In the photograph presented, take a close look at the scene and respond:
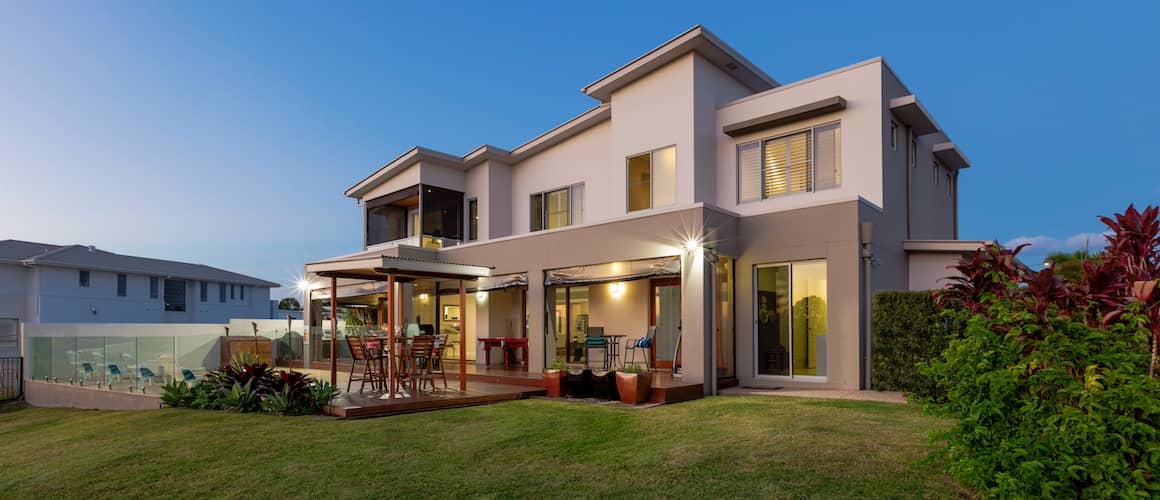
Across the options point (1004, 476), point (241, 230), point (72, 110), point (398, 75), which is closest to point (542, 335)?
point (1004, 476)

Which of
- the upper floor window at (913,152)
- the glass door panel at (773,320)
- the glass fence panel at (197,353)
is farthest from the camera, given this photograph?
the glass fence panel at (197,353)

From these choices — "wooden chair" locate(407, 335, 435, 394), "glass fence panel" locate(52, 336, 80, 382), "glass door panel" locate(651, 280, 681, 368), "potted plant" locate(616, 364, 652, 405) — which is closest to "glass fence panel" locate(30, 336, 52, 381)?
"glass fence panel" locate(52, 336, 80, 382)

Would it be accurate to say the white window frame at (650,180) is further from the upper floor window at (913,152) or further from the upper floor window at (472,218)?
the upper floor window at (472,218)

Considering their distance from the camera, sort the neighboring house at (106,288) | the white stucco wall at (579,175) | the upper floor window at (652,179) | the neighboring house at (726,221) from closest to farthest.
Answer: the neighboring house at (726,221) → the upper floor window at (652,179) → the white stucco wall at (579,175) → the neighboring house at (106,288)

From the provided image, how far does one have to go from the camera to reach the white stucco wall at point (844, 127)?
12.3 meters

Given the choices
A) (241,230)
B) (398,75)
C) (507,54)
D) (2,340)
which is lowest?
(2,340)

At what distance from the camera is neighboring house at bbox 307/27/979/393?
459 inches

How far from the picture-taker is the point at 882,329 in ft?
35.7

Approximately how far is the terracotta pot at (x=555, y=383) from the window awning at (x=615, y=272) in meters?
2.37

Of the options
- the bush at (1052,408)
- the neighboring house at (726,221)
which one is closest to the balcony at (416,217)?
the neighboring house at (726,221)

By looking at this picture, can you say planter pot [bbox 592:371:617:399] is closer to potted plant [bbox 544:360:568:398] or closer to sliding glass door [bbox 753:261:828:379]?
potted plant [bbox 544:360:568:398]

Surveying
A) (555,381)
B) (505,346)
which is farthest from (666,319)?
(555,381)

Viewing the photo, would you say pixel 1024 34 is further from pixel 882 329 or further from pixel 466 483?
pixel 466 483

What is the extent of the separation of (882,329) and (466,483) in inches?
301
